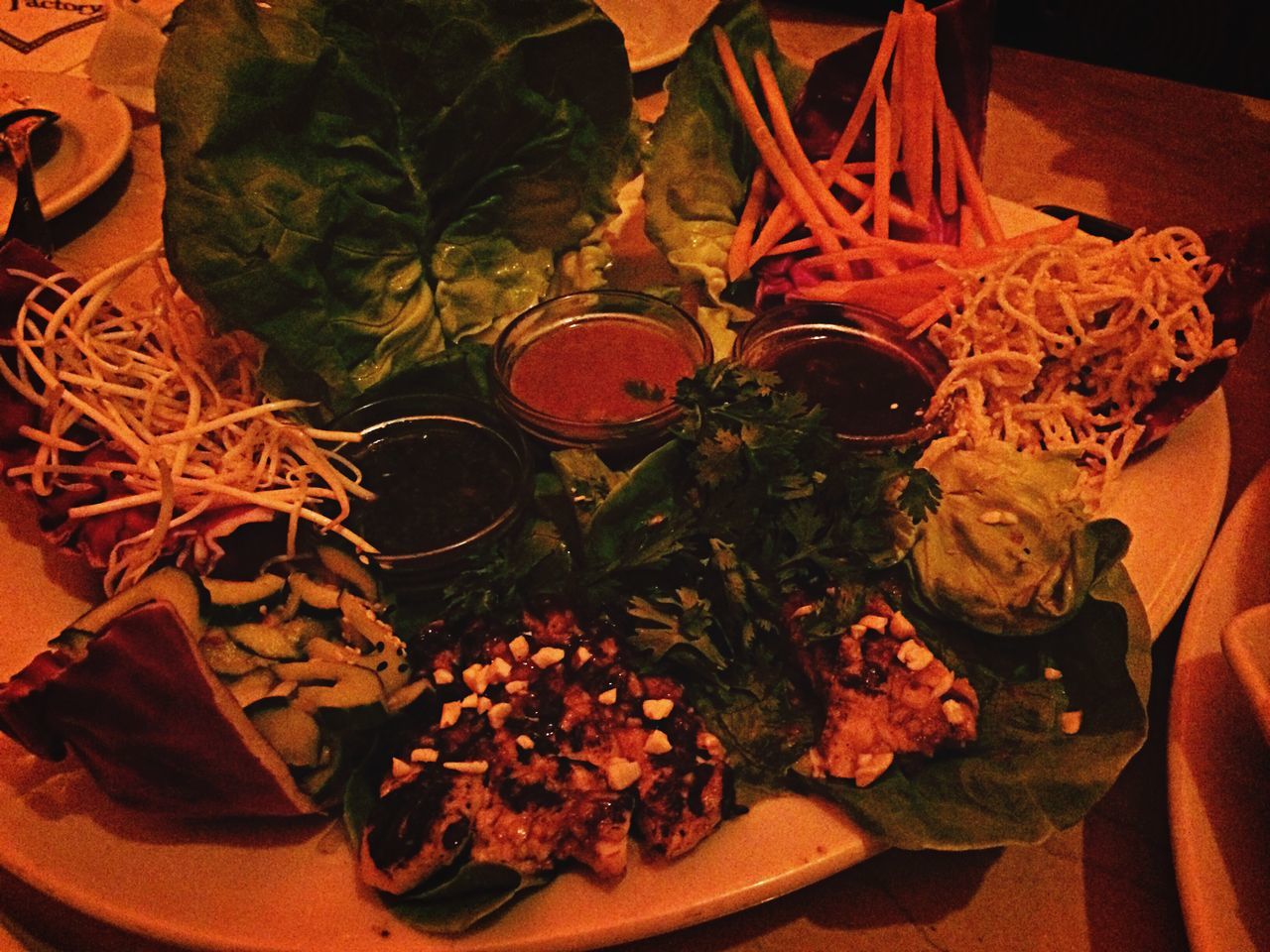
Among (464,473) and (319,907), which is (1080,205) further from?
(319,907)

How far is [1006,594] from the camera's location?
2227 mm

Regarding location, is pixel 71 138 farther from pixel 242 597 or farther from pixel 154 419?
pixel 242 597

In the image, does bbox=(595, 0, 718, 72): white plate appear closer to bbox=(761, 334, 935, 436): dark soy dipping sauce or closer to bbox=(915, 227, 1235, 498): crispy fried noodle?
bbox=(761, 334, 935, 436): dark soy dipping sauce

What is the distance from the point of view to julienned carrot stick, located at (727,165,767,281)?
332 cm

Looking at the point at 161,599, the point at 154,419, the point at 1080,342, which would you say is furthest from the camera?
the point at 1080,342

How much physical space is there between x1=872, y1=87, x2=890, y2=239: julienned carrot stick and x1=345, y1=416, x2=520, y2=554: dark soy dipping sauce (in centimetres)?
161

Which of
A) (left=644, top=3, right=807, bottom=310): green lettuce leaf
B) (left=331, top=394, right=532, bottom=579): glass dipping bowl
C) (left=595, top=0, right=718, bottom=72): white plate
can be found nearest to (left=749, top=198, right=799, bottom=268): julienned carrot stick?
(left=644, top=3, right=807, bottom=310): green lettuce leaf

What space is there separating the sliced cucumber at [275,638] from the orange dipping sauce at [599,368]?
938mm

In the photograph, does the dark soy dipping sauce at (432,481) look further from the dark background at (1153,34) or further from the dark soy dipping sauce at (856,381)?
the dark background at (1153,34)

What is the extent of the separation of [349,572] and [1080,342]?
2.31 meters

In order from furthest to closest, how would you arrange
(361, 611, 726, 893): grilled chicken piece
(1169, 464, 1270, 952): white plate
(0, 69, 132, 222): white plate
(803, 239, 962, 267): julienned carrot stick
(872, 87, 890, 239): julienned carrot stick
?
1. (0, 69, 132, 222): white plate
2. (872, 87, 890, 239): julienned carrot stick
3. (803, 239, 962, 267): julienned carrot stick
4. (361, 611, 726, 893): grilled chicken piece
5. (1169, 464, 1270, 952): white plate

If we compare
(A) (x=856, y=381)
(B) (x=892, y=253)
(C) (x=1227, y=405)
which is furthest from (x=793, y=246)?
(C) (x=1227, y=405)

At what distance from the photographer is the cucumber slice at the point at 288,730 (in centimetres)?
196

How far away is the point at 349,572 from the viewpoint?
7.78ft
